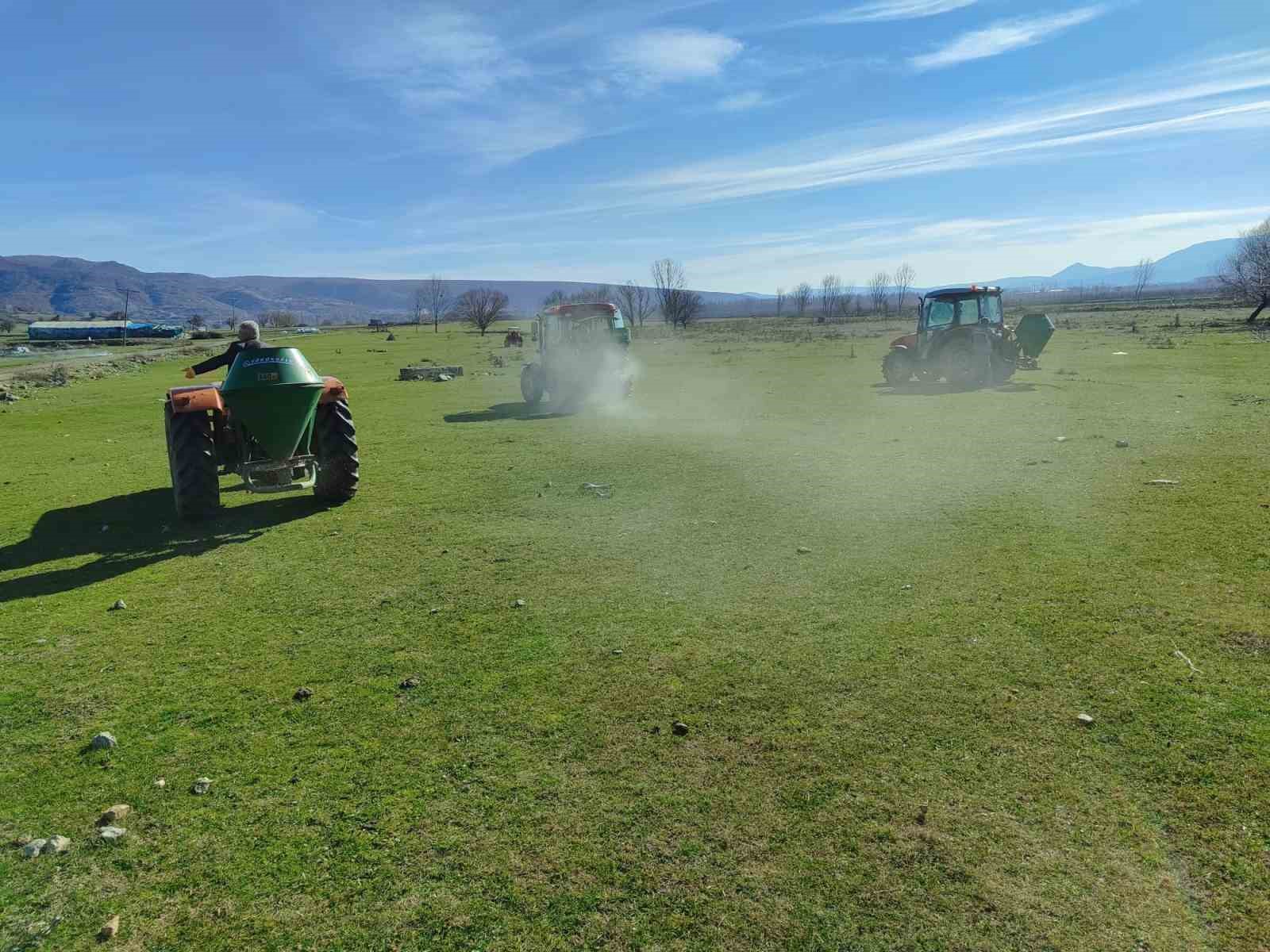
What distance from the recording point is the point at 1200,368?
22078mm

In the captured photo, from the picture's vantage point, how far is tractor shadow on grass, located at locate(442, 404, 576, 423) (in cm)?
1781

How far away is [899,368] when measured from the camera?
21.5m

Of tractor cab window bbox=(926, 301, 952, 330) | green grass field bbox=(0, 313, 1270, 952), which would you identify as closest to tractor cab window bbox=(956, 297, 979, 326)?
tractor cab window bbox=(926, 301, 952, 330)

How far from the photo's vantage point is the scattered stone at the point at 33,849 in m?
3.42

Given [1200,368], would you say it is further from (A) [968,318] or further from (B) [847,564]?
(B) [847,564]

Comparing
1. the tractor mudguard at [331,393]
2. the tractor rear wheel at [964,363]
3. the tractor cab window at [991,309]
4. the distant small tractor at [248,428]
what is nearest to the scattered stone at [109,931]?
the distant small tractor at [248,428]

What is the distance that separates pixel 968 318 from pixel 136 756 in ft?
68.8

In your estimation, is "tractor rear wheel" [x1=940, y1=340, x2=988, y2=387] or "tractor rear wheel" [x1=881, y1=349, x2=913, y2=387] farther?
"tractor rear wheel" [x1=881, y1=349, x2=913, y2=387]

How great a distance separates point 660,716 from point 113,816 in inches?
108

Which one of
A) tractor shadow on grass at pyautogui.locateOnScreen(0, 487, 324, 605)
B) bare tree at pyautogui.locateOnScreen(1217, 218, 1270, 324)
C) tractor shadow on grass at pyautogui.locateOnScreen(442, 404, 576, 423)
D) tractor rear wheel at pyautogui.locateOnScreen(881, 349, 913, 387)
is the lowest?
tractor shadow on grass at pyautogui.locateOnScreen(0, 487, 324, 605)

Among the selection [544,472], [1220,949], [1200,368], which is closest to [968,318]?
[1200,368]

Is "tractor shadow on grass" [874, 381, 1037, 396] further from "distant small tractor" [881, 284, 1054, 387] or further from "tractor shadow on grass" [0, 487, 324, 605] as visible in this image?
"tractor shadow on grass" [0, 487, 324, 605]

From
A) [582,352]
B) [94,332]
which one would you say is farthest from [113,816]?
[94,332]

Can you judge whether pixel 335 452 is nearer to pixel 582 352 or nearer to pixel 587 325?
pixel 582 352
